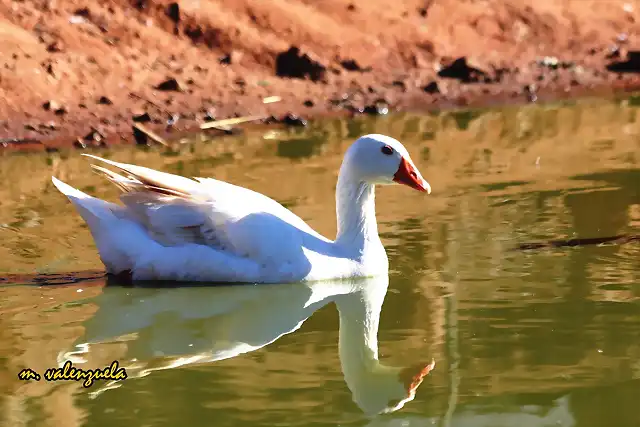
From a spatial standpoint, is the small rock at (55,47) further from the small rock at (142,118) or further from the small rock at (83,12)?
the small rock at (142,118)

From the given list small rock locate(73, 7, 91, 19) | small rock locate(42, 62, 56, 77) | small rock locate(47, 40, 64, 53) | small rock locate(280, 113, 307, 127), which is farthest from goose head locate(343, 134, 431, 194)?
small rock locate(73, 7, 91, 19)

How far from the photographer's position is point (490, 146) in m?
13.4

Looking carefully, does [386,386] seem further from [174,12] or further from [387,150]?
[174,12]

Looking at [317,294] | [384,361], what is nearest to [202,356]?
[384,361]

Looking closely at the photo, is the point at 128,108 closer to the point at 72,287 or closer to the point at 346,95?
the point at 346,95

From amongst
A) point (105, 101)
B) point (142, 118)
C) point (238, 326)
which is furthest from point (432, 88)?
point (238, 326)

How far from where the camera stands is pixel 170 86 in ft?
52.2

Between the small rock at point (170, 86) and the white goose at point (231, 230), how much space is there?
Answer: 7051 millimetres

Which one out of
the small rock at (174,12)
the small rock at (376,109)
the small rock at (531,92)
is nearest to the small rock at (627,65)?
the small rock at (531,92)

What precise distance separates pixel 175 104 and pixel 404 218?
19.5ft

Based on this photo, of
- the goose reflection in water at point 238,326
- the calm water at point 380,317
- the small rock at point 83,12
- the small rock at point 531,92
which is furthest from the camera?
the small rock at point 83,12

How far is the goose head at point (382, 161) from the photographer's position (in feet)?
28.9
